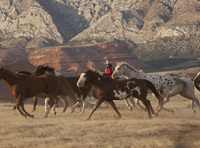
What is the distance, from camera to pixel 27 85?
14.8m

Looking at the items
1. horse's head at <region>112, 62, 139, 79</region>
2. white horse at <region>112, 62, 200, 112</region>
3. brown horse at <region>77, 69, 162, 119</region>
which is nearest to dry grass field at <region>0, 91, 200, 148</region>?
brown horse at <region>77, 69, 162, 119</region>

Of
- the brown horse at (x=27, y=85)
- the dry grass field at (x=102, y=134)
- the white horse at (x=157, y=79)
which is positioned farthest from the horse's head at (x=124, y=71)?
the dry grass field at (x=102, y=134)

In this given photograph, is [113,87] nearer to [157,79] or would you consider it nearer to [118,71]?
[118,71]

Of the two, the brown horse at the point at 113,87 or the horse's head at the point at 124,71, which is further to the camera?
the horse's head at the point at 124,71

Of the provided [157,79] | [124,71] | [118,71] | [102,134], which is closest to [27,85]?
[102,134]

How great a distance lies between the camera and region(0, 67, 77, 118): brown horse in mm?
14633

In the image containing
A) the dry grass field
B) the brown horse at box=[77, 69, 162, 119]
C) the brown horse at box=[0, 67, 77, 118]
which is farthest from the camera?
the brown horse at box=[77, 69, 162, 119]

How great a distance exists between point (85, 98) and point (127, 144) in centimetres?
851

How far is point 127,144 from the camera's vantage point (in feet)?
33.8

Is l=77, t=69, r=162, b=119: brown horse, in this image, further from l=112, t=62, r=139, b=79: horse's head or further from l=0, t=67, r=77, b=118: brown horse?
l=112, t=62, r=139, b=79: horse's head

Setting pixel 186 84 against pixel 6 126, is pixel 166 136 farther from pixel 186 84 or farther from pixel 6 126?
pixel 186 84

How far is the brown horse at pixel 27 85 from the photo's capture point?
48.0ft

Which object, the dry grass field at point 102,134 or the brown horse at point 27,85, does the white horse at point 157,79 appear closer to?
the brown horse at point 27,85

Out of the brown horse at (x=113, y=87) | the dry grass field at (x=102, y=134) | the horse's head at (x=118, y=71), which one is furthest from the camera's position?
the horse's head at (x=118, y=71)
